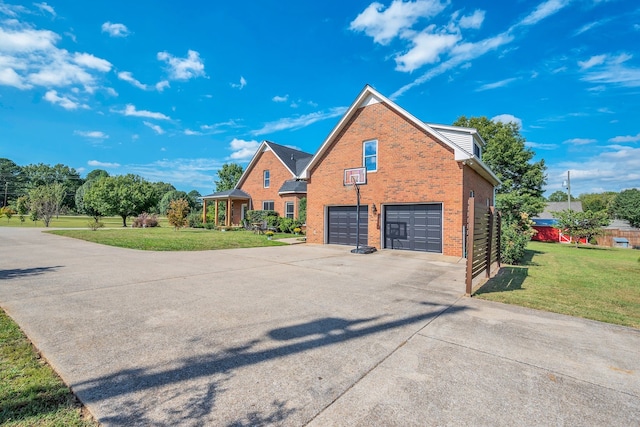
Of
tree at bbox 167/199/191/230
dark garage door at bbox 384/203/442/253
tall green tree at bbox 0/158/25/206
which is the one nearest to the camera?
dark garage door at bbox 384/203/442/253

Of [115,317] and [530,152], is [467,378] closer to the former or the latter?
[115,317]

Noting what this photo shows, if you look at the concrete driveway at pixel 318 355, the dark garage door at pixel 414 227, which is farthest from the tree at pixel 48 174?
the concrete driveway at pixel 318 355

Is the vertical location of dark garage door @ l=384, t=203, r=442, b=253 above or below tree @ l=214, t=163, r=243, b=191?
below

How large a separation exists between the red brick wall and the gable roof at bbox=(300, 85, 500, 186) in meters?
0.20

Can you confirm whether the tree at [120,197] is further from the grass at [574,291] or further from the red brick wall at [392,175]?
the grass at [574,291]

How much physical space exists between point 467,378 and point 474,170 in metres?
12.7

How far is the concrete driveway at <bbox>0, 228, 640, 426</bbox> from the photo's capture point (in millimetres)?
2273

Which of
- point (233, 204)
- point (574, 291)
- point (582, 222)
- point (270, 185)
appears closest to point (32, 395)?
point (574, 291)

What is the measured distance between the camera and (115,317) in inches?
164

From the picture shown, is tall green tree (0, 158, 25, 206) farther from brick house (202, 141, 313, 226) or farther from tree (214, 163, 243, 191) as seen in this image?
brick house (202, 141, 313, 226)

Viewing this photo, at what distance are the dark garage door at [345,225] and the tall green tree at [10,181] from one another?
307ft

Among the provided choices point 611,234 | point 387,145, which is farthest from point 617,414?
point 611,234

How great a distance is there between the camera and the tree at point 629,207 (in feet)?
129

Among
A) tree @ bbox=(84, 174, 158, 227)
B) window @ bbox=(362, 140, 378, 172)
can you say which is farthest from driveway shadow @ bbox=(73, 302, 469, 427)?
tree @ bbox=(84, 174, 158, 227)
